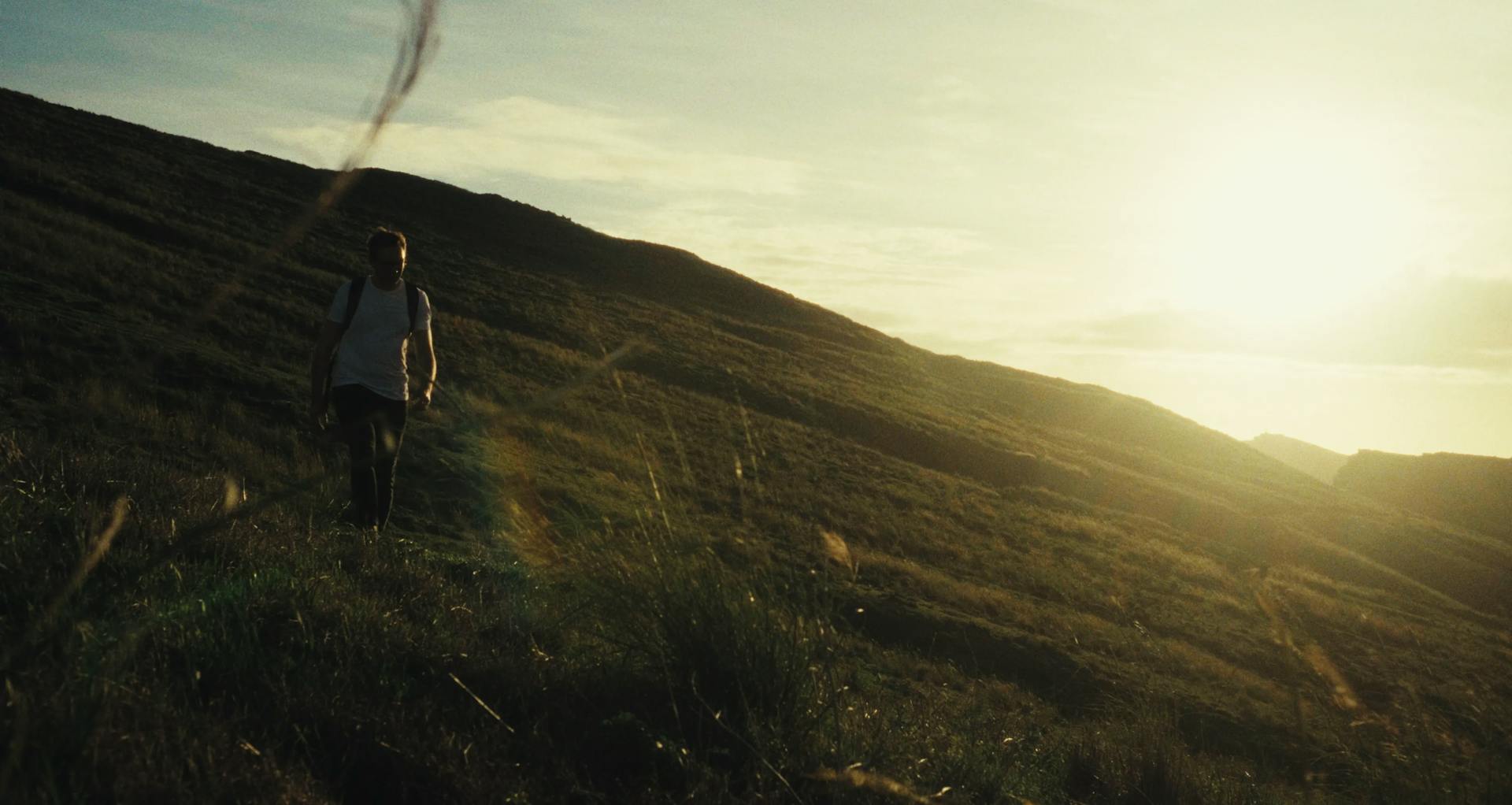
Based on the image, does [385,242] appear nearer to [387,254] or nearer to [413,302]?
[387,254]

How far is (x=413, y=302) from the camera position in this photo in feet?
23.2

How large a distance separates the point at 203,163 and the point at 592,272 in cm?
1882

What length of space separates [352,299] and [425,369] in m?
0.72

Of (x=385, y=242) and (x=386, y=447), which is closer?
(x=385, y=242)

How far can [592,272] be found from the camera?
5494 centimetres

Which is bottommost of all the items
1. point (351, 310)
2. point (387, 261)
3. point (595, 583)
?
point (595, 583)

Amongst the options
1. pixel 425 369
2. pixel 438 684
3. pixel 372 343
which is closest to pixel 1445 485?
pixel 425 369

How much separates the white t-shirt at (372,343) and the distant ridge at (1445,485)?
87885 millimetres

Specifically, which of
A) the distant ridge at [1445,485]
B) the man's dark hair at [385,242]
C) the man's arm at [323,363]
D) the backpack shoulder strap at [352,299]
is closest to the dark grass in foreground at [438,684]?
the man's arm at [323,363]

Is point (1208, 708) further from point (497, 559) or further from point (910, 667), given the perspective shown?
point (497, 559)

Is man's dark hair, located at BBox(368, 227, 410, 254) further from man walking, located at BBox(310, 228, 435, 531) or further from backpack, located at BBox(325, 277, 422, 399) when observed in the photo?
backpack, located at BBox(325, 277, 422, 399)

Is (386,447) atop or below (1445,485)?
below

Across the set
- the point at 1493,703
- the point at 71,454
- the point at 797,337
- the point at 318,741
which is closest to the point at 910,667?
the point at 1493,703

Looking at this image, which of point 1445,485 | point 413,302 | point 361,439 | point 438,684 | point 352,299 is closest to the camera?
point 438,684
